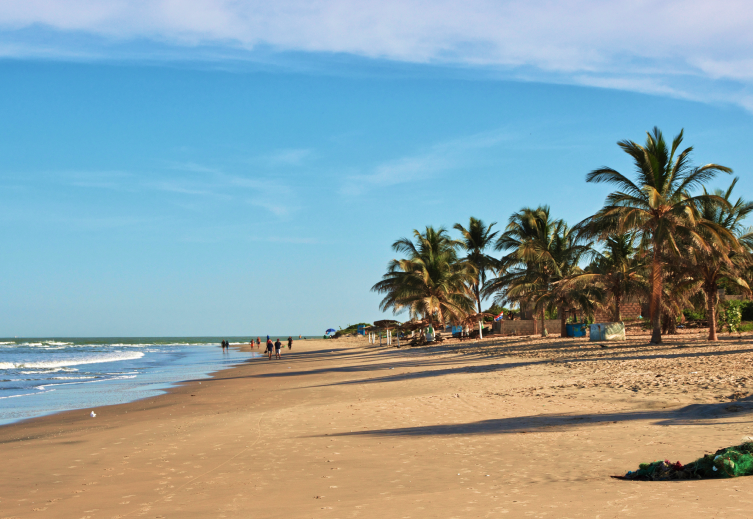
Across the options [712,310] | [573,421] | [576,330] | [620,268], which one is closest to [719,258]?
[712,310]

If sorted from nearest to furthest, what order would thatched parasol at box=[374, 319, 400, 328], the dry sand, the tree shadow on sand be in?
the dry sand
the tree shadow on sand
thatched parasol at box=[374, 319, 400, 328]

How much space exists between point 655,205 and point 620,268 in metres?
8.43

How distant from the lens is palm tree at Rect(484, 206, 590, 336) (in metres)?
31.3

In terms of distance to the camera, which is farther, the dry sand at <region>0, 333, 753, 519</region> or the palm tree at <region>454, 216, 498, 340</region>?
the palm tree at <region>454, 216, 498, 340</region>

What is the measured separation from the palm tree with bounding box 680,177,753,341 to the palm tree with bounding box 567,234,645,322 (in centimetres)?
338

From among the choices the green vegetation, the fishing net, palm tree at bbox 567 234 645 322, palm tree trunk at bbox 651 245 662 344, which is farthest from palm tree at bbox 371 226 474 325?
→ the fishing net

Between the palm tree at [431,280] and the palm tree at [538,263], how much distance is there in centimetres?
244

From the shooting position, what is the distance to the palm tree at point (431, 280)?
3538 cm

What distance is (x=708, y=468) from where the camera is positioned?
503cm

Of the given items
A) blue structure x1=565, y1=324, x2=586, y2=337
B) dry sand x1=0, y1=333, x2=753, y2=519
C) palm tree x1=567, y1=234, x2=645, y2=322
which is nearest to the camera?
dry sand x1=0, y1=333, x2=753, y2=519

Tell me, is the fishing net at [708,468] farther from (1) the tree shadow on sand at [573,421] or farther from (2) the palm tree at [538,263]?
(2) the palm tree at [538,263]

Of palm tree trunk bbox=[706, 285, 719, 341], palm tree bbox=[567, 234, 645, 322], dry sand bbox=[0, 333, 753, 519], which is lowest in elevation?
dry sand bbox=[0, 333, 753, 519]

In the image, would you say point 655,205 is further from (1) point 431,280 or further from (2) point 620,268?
(1) point 431,280

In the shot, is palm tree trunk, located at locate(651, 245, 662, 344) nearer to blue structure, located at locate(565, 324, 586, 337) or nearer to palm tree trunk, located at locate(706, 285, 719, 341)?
palm tree trunk, located at locate(706, 285, 719, 341)
